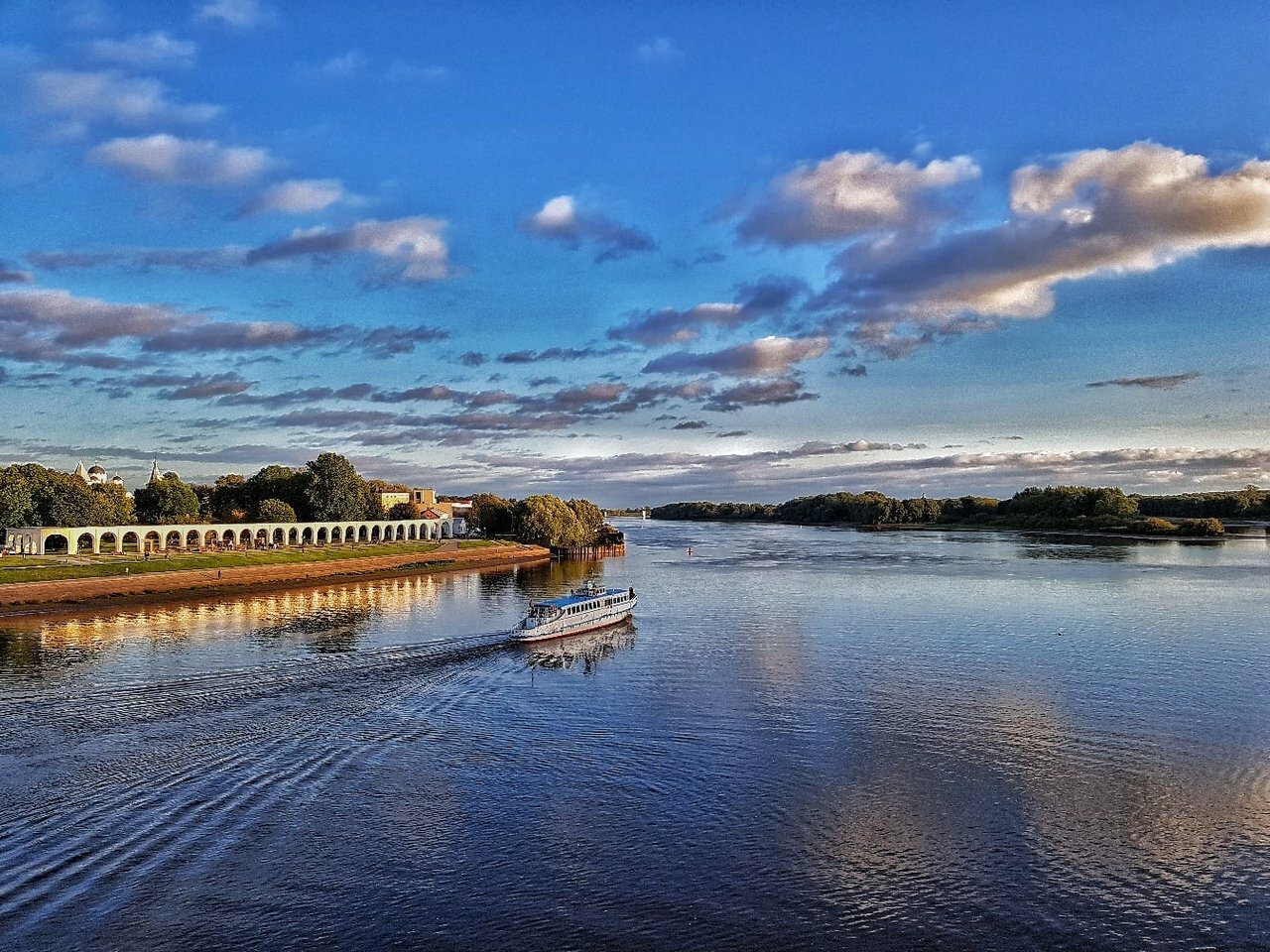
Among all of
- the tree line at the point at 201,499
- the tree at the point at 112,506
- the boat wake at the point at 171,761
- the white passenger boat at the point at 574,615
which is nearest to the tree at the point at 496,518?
Answer: the tree line at the point at 201,499

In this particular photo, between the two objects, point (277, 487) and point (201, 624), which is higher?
point (277, 487)

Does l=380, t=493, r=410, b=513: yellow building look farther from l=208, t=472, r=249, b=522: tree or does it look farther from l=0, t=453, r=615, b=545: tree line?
l=208, t=472, r=249, b=522: tree

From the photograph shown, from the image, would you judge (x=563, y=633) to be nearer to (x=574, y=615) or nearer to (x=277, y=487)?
(x=574, y=615)

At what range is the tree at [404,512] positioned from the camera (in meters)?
153

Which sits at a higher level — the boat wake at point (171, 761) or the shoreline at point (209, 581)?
the shoreline at point (209, 581)

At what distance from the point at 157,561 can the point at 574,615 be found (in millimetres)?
46204

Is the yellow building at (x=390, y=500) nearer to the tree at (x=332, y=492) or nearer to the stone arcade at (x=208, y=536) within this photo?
the stone arcade at (x=208, y=536)

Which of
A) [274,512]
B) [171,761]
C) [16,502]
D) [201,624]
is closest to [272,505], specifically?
[274,512]

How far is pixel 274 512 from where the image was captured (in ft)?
384

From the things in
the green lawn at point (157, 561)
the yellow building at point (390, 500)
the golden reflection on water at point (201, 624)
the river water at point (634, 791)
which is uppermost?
the yellow building at point (390, 500)

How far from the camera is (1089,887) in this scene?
711 inches

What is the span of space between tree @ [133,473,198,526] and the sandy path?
36533 millimetres

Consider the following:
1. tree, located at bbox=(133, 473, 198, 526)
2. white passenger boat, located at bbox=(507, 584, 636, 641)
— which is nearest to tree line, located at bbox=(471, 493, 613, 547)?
tree, located at bbox=(133, 473, 198, 526)

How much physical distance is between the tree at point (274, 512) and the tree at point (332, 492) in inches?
337
